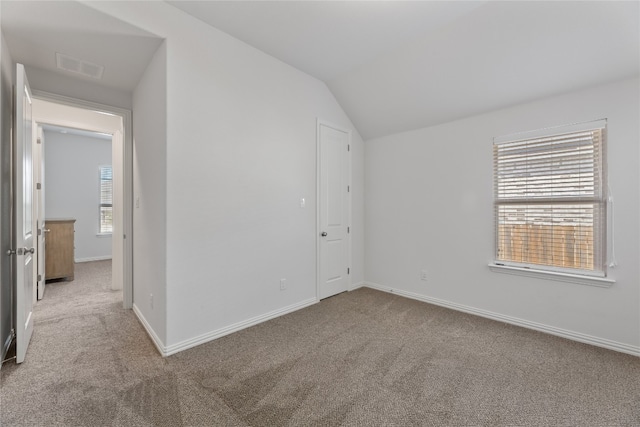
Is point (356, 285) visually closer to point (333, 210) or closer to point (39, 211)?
point (333, 210)

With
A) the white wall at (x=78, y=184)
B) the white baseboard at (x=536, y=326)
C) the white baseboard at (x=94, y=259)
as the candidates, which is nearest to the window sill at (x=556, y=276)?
the white baseboard at (x=536, y=326)

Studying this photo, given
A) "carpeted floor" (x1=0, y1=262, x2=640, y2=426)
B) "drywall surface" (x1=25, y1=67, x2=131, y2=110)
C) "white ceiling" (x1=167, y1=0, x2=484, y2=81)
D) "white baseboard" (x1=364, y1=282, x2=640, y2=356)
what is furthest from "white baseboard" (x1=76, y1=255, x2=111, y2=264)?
"white baseboard" (x1=364, y1=282, x2=640, y2=356)

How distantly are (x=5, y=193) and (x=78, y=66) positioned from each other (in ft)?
4.47

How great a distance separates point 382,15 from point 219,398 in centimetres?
328

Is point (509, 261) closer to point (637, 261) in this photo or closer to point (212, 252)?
point (637, 261)

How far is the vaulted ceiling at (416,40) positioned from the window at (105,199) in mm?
4682

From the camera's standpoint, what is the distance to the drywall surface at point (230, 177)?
96.7 inches

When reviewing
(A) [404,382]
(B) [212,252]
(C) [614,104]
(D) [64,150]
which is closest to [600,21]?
(C) [614,104]

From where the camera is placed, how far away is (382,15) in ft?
8.32

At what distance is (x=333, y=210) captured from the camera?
157 inches

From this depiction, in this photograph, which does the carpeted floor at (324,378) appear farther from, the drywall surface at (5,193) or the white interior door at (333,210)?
the white interior door at (333,210)

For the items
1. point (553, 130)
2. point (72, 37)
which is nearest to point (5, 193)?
point (72, 37)

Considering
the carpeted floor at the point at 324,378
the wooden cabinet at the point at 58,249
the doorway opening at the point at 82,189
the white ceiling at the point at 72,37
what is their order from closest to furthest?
1. the carpeted floor at the point at 324,378
2. the white ceiling at the point at 72,37
3. the wooden cabinet at the point at 58,249
4. the doorway opening at the point at 82,189

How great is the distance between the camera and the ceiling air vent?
Answer: 2670 mm
